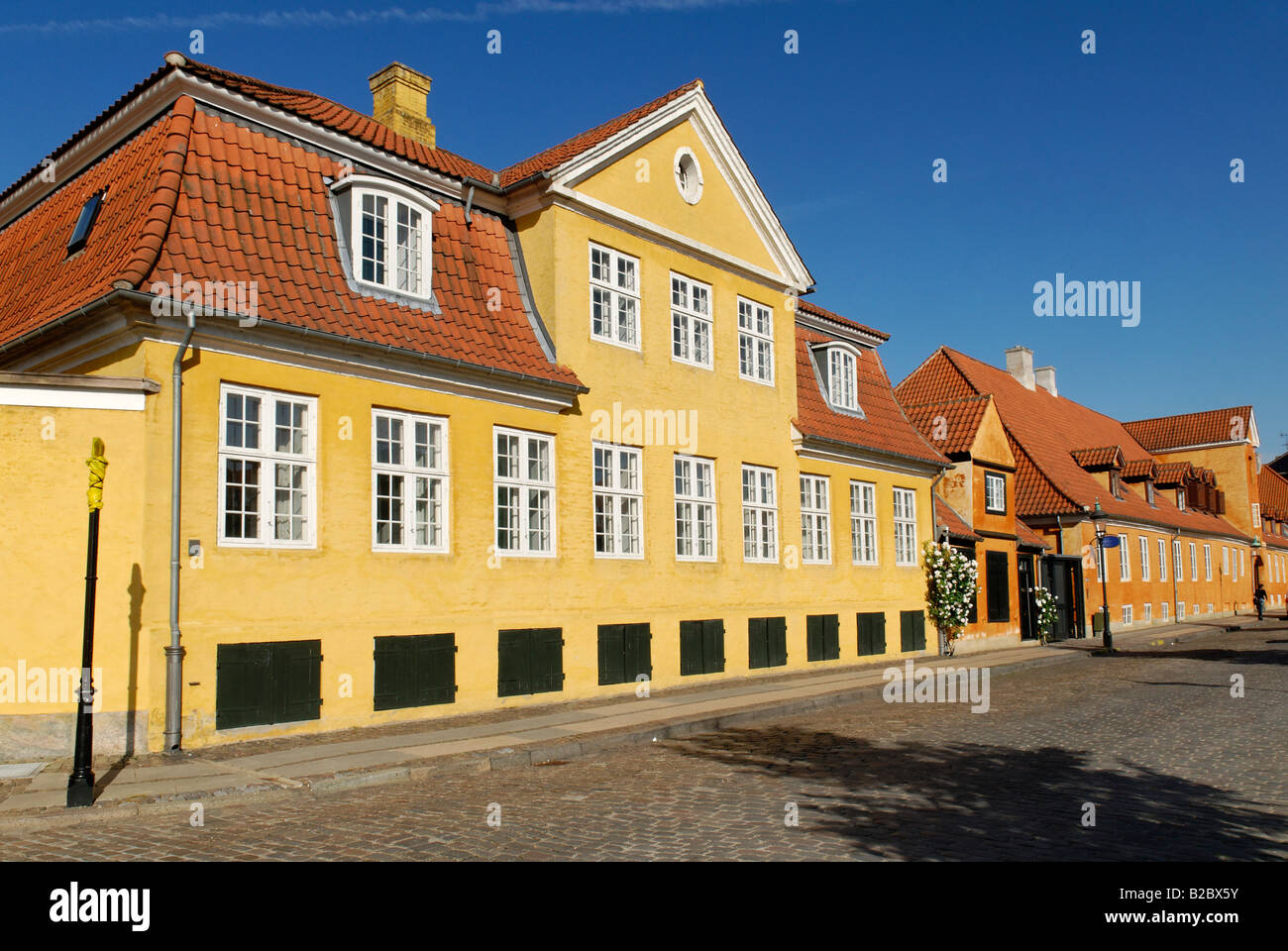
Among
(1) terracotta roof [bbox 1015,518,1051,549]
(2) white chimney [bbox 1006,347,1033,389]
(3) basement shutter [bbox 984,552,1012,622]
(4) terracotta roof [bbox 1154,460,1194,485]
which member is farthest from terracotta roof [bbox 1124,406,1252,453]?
(3) basement shutter [bbox 984,552,1012,622]

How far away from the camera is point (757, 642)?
67.1ft

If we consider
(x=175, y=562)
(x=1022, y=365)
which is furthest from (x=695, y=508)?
(x=1022, y=365)

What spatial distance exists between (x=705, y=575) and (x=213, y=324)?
33.3 feet

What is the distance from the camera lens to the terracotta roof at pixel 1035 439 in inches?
1438

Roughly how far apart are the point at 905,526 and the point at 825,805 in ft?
59.3

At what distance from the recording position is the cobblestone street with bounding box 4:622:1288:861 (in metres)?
7.09

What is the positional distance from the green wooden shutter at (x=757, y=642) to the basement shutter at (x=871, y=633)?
3.69m

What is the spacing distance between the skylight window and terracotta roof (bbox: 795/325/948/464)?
13.5 metres

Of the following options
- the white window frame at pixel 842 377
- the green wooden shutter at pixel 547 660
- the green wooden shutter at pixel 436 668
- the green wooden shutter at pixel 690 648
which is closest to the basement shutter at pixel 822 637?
the green wooden shutter at pixel 690 648

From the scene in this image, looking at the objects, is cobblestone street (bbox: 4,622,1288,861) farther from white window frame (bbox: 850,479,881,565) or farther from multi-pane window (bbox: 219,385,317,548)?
white window frame (bbox: 850,479,881,565)

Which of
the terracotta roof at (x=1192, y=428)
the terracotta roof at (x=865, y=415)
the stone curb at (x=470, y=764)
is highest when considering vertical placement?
the terracotta roof at (x=1192, y=428)

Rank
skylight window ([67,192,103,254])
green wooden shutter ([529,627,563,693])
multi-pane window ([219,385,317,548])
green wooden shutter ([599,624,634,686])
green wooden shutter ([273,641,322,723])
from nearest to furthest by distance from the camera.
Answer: multi-pane window ([219,385,317,548]), green wooden shutter ([273,641,322,723]), skylight window ([67,192,103,254]), green wooden shutter ([529,627,563,693]), green wooden shutter ([599,624,634,686])

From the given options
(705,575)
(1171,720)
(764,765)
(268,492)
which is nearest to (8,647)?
(268,492)

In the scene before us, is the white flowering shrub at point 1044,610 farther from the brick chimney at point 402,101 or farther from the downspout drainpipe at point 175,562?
the downspout drainpipe at point 175,562
